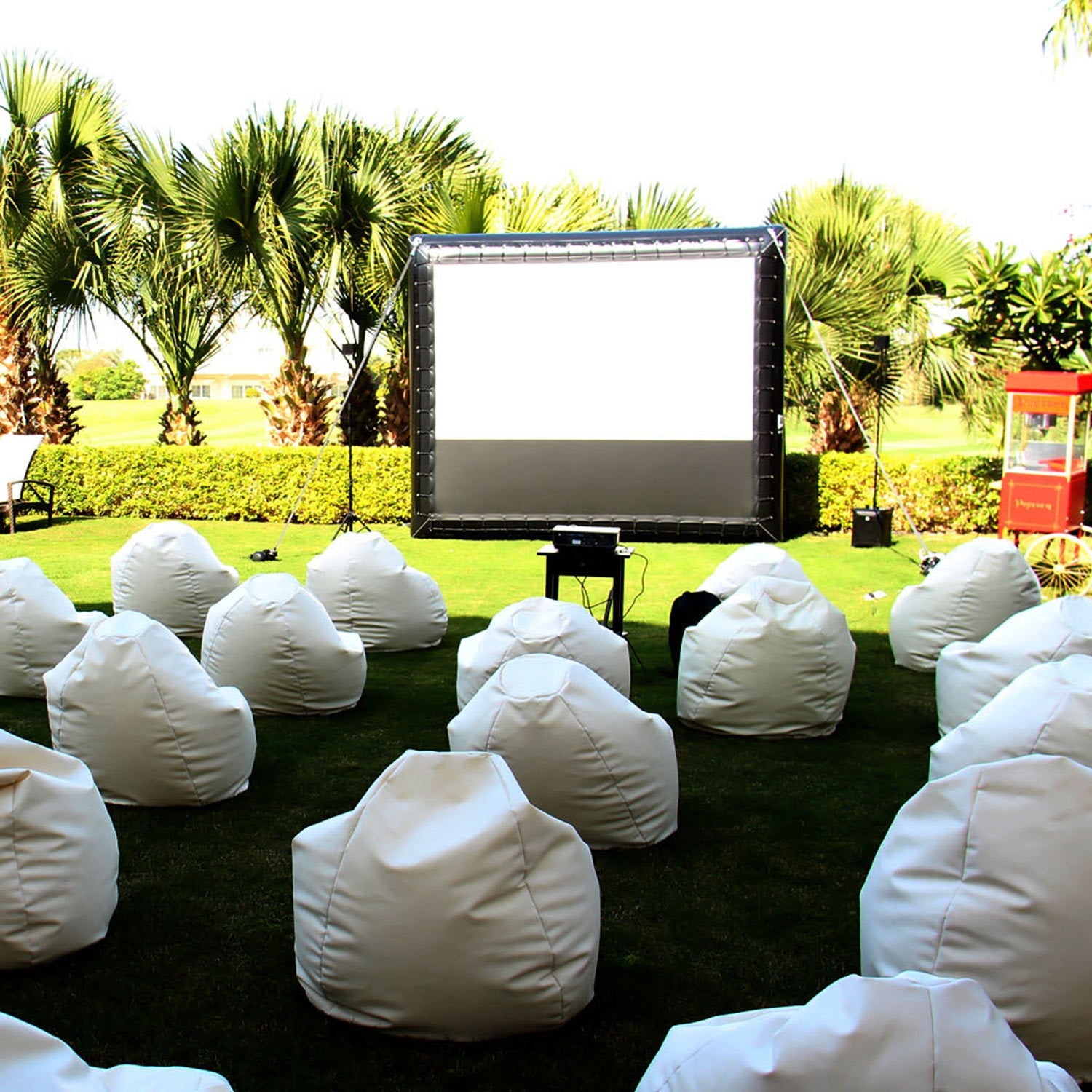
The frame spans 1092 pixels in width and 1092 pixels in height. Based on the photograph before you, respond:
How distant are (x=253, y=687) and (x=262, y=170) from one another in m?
9.93

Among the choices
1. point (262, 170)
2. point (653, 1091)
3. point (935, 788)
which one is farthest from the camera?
point (262, 170)

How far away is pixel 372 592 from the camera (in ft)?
25.6

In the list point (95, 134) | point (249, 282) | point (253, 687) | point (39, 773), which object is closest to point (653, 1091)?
point (39, 773)

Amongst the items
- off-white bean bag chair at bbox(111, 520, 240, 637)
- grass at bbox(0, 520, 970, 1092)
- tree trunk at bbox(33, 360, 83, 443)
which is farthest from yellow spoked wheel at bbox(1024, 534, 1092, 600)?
tree trunk at bbox(33, 360, 83, 443)

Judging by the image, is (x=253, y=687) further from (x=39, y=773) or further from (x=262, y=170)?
(x=262, y=170)

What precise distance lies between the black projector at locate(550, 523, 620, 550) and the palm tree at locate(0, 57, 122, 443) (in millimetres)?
10324

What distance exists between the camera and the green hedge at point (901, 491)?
13828 mm

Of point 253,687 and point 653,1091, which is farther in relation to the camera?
point 253,687

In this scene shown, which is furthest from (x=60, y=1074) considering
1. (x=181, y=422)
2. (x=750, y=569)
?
(x=181, y=422)

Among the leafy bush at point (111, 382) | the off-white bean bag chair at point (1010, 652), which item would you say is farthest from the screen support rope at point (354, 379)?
the leafy bush at point (111, 382)

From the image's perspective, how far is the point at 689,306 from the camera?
12664 millimetres

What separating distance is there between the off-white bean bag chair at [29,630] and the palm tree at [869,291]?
9.78m

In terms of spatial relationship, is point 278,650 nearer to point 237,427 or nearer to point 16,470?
point 16,470

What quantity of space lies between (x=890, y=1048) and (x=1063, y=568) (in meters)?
8.70
